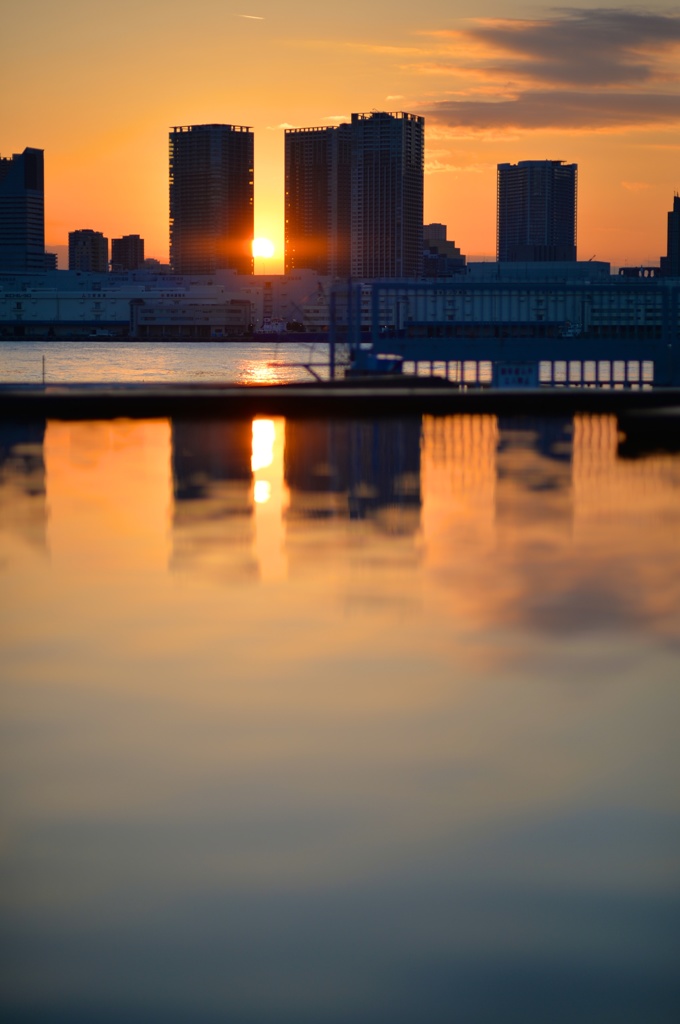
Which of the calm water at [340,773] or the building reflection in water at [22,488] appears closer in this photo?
the calm water at [340,773]

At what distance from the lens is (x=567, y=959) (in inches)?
209

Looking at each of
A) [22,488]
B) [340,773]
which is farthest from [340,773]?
[22,488]

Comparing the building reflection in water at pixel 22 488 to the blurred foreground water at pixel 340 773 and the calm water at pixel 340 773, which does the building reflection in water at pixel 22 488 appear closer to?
the blurred foreground water at pixel 340 773

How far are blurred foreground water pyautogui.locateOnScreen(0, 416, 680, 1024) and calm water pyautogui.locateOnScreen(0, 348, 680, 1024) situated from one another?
0.02 m

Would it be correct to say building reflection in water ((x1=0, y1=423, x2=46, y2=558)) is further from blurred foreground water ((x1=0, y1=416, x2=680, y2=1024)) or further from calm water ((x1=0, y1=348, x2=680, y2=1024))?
calm water ((x1=0, y1=348, x2=680, y2=1024))

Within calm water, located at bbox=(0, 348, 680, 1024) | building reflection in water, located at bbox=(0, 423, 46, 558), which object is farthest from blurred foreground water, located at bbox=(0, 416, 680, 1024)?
building reflection in water, located at bbox=(0, 423, 46, 558)

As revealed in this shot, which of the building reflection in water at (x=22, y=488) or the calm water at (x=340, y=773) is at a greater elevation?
Result: the building reflection in water at (x=22, y=488)

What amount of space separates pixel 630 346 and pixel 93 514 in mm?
38598

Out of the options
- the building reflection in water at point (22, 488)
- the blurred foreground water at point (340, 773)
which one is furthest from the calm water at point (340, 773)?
the building reflection in water at point (22, 488)

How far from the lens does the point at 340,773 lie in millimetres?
7387

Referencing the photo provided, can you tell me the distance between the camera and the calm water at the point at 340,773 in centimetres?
518

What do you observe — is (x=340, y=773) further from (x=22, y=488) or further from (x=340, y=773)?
(x=22, y=488)

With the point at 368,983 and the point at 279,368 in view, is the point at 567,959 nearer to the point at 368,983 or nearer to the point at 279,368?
the point at 368,983

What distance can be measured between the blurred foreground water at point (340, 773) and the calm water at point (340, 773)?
0.07 feet
